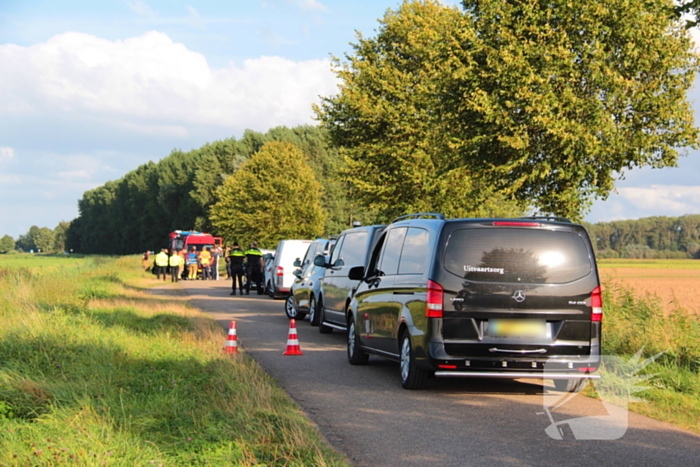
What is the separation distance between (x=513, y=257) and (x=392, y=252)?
2145 millimetres

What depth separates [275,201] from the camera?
62.0 m

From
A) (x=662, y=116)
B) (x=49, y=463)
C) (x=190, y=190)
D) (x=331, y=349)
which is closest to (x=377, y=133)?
(x=662, y=116)

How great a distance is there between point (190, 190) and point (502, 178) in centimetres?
7539

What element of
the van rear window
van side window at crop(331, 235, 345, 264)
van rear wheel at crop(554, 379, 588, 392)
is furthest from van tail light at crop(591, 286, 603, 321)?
van side window at crop(331, 235, 345, 264)

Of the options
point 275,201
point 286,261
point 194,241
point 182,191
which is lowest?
point 286,261

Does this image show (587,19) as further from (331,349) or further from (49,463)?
(49,463)

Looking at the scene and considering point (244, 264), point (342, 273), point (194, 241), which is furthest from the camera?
point (194, 241)

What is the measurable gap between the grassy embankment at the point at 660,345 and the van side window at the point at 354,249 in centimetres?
421

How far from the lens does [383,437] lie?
21.2ft

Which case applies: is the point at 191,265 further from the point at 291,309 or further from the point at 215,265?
the point at 291,309

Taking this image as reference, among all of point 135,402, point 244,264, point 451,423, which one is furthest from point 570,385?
point 244,264

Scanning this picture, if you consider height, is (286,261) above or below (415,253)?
below

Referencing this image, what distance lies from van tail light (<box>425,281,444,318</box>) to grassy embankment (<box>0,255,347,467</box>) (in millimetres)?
1711

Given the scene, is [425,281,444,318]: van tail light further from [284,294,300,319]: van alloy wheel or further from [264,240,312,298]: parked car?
[264,240,312,298]: parked car
